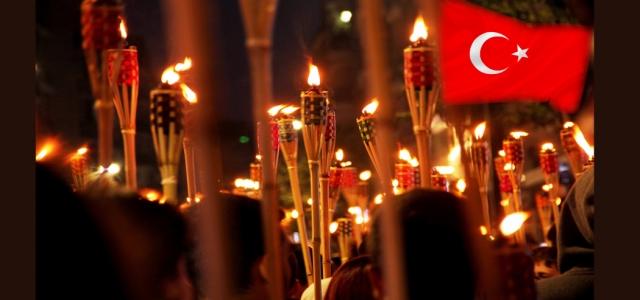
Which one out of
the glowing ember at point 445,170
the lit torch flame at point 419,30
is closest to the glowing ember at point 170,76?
the lit torch flame at point 419,30

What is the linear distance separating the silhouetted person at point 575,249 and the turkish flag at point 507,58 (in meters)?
0.49

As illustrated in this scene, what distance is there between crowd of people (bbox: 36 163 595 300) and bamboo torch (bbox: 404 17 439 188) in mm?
157

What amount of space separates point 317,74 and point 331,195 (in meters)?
1.15

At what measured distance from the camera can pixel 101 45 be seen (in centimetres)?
127

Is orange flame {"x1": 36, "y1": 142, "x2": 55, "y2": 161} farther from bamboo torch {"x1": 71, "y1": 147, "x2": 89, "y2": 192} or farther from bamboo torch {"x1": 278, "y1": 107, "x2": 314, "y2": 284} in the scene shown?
bamboo torch {"x1": 278, "y1": 107, "x2": 314, "y2": 284}

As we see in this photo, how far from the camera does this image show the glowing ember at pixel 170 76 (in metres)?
1.36

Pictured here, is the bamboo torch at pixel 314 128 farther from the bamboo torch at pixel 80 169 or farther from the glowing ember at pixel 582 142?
the glowing ember at pixel 582 142

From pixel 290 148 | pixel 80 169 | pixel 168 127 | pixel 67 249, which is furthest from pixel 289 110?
pixel 67 249

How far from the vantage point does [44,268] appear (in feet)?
4.13

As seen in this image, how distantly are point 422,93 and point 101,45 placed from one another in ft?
2.64

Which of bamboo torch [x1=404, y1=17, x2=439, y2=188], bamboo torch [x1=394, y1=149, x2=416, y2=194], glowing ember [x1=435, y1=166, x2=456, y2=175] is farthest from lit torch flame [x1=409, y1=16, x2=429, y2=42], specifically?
glowing ember [x1=435, y1=166, x2=456, y2=175]

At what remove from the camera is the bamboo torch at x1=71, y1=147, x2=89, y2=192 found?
163 cm

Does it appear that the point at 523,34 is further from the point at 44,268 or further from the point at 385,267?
the point at 44,268

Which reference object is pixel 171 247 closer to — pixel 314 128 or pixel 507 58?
pixel 314 128
